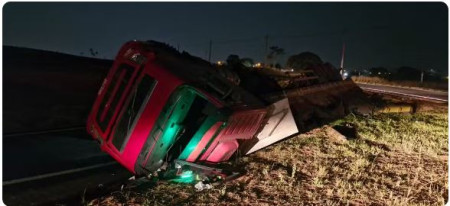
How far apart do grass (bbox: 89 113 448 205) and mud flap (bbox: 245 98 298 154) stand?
0.15 metres

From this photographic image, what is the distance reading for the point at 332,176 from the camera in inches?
220

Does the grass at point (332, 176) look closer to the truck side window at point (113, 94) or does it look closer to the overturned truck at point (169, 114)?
the overturned truck at point (169, 114)

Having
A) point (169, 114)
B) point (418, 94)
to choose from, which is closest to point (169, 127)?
point (169, 114)

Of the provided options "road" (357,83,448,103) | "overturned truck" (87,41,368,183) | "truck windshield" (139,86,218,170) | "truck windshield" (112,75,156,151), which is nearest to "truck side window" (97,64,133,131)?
"overturned truck" (87,41,368,183)

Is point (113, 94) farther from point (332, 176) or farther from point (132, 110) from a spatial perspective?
point (332, 176)

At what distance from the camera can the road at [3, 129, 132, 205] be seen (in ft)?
15.6

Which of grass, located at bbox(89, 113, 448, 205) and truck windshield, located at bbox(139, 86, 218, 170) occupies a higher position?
truck windshield, located at bbox(139, 86, 218, 170)

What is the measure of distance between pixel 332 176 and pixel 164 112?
265 centimetres

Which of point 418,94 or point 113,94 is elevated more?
point 113,94

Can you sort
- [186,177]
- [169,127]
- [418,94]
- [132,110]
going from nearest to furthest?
[169,127], [132,110], [186,177], [418,94]

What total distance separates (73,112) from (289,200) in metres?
8.25

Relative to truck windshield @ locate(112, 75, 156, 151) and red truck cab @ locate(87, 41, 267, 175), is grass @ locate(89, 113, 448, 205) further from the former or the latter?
truck windshield @ locate(112, 75, 156, 151)

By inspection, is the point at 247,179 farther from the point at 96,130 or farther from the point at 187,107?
the point at 96,130

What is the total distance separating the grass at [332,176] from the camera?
4.59m
